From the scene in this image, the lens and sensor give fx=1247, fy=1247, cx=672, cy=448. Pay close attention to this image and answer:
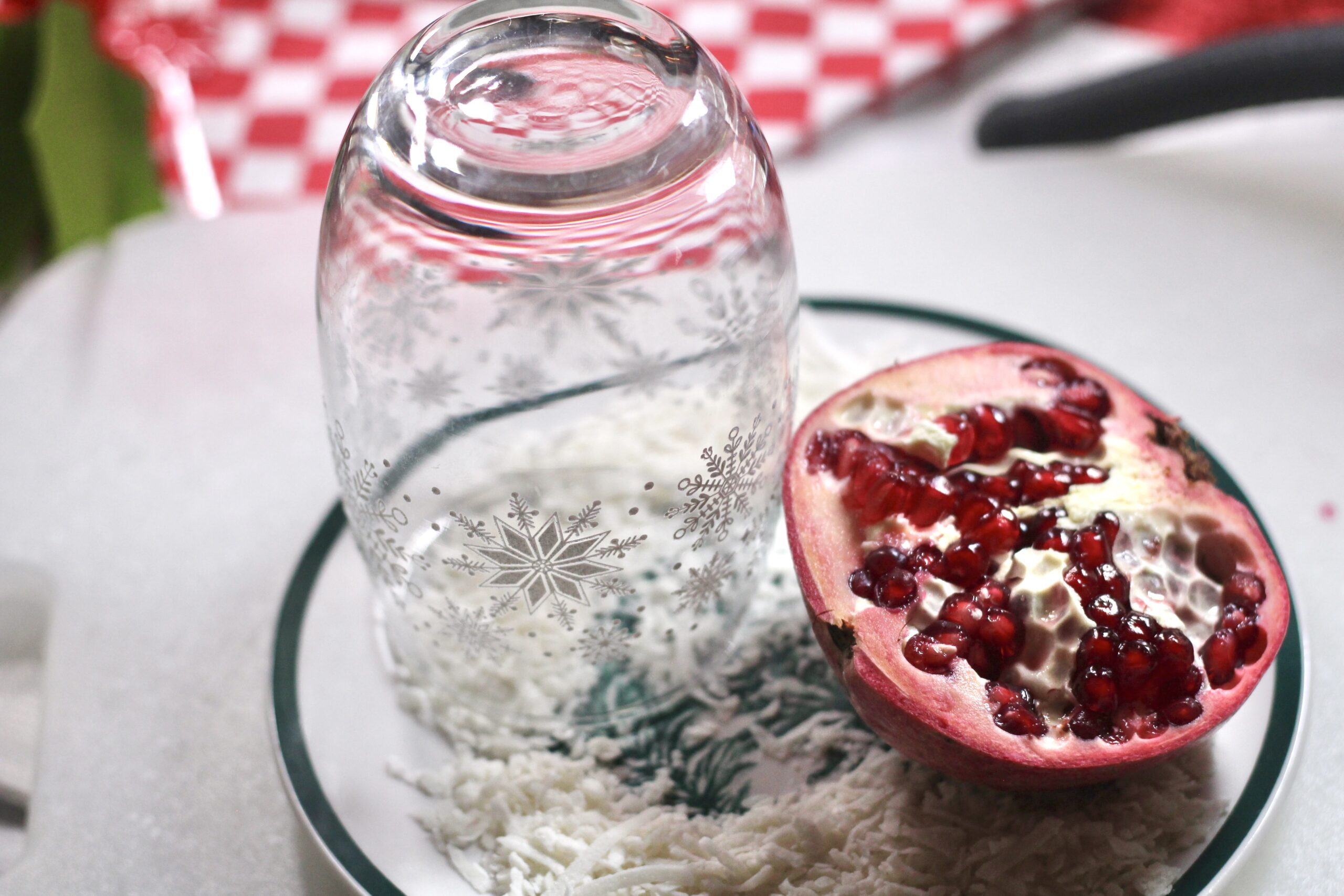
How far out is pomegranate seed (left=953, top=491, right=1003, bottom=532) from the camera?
0.55 m

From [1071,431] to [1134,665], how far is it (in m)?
0.13

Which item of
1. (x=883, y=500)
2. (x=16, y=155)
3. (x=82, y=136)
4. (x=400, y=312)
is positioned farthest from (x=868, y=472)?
(x=16, y=155)

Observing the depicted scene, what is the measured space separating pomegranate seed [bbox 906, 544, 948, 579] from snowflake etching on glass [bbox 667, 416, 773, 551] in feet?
0.29

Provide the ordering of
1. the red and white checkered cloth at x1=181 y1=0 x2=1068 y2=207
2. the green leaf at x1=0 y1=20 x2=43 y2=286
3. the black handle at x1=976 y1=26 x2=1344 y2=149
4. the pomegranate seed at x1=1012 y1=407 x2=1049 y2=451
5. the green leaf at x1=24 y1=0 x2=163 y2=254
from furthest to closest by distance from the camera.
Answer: the red and white checkered cloth at x1=181 y1=0 x2=1068 y2=207 → the green leaf at x1=0 y1=20 x2=43 y2=286 → the green leaf at x1=24 y1=0 x2=163 y2=254 → the black handle at x1=976 y1=26 x2=1344 y2=149 → the pomegranate seed at x1=1012 y1=407 x2=1049 y2=451

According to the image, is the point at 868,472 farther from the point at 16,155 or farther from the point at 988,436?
the point at 16,155

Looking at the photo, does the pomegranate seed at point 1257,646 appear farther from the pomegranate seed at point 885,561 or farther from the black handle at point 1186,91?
the black handle at point 1186,91

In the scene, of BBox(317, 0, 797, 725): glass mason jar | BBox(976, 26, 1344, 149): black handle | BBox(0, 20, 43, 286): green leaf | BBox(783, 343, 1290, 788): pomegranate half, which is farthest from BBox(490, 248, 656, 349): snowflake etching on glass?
BBox(0, 20, 43, 286): green leaf

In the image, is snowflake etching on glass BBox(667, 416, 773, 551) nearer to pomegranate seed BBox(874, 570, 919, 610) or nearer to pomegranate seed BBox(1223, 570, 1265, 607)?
pomegranate seed BBox(874, 570, 919, 610)

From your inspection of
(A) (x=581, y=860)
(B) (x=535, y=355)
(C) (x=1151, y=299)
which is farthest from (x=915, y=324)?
(A) (x=581, y=860)

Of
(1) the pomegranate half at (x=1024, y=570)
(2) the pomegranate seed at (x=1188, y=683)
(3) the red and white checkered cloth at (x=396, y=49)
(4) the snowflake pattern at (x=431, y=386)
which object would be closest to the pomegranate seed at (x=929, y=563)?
(1) the pomegranate half at (x=1024, y=570)

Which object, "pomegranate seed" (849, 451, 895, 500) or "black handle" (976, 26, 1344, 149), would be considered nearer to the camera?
"pomegranate seed" (849, 451, 895, 500)

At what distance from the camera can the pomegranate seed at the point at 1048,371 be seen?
2.02 feet

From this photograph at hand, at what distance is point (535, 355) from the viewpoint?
1.94ft

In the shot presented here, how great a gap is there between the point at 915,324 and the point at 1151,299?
0.64 feet
